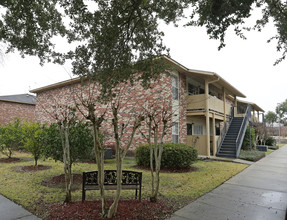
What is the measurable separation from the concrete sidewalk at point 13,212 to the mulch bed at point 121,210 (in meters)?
0.43

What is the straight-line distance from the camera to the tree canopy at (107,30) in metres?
4.86

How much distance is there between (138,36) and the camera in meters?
6.23

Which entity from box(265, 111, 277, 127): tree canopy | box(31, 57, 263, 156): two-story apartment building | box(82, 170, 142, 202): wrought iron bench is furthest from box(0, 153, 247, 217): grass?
box(265, 111, 277, 127): tree canopy

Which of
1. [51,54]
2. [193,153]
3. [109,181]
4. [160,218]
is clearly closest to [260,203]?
[160,218]

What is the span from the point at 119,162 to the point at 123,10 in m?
4.19

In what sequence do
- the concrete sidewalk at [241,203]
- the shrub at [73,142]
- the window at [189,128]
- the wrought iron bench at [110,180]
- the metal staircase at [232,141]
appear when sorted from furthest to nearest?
the window at [189,128] < the metal staircase at [232,141] < the shrub at [73,142] < the wrought iron bench at [110,180] < the concrete sidewalk at [241,203]

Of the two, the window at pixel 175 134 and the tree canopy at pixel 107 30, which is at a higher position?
the tree canopy at pixel 107 30

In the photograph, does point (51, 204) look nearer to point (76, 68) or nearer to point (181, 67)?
point (76, 68)

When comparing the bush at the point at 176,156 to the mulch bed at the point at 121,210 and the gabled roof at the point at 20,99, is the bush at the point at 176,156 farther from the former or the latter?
the gabled roof at the point at 20,99

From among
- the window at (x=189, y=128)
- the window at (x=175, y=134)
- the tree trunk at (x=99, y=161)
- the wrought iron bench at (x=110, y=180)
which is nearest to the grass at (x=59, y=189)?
the wrought iron bench at (x=110, y=180)

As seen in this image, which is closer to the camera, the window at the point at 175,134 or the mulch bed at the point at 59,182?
the mulch bed at the point at 59,182

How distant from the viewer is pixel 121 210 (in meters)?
3.73

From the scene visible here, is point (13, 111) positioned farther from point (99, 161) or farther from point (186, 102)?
point (99, 161)

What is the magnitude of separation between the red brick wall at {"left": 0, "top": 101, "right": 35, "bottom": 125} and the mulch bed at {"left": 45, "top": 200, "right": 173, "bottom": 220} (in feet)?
57.9
